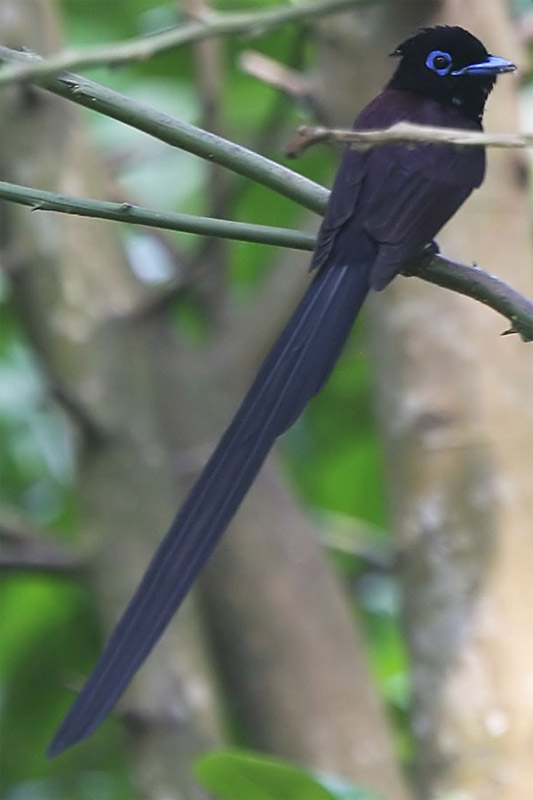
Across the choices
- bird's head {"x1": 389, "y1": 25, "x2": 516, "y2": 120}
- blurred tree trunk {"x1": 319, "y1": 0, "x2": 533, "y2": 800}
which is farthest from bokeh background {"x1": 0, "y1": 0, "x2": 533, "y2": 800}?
bird's head {"x1": 389, "y1": 25, "x2": 516, "y2": 120}

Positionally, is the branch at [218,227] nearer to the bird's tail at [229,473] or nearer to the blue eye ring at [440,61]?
the bird's tail at [229,473]

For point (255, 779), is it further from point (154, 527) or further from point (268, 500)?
point (268, 500)

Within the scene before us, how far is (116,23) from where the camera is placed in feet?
12.8

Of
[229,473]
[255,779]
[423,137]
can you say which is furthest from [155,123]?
[255,779]

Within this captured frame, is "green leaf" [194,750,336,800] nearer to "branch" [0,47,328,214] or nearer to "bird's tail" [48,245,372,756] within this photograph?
"bird's tail" [48,245,372,756]

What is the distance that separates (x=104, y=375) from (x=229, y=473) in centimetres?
127

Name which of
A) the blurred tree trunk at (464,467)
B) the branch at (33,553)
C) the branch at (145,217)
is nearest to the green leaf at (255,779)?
the blurred tree trunk at (464,467)

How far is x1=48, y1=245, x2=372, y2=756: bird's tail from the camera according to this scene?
159cm

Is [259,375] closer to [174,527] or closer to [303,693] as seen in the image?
[174,527]

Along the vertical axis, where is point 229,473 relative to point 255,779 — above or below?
above

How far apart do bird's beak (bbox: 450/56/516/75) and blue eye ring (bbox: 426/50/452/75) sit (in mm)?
31

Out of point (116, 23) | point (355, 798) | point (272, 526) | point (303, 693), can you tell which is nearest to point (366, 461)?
point (272, 526)

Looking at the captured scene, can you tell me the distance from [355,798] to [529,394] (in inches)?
37.8

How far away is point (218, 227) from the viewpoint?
144cm
